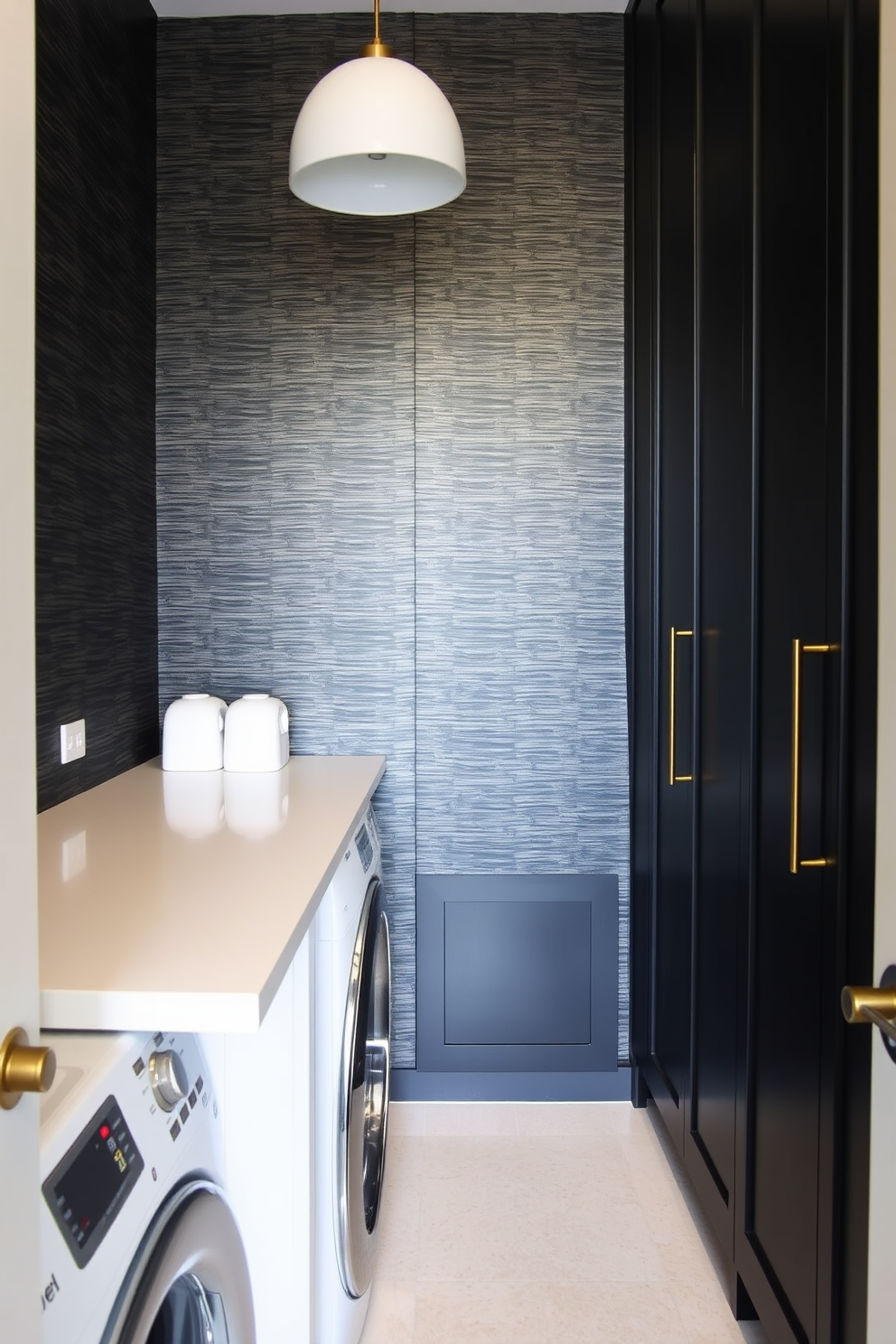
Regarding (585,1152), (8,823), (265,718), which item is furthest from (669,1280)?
(8,823)

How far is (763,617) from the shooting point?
5.16ft

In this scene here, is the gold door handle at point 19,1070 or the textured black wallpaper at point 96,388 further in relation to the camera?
the textured black wallpaper at point 96,388

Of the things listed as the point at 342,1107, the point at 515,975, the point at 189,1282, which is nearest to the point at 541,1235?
the point at 515,975

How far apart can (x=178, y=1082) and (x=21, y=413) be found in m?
0.69

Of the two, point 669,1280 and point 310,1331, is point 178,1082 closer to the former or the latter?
point 310,1331

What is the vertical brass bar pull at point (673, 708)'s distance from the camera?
2.12 meters

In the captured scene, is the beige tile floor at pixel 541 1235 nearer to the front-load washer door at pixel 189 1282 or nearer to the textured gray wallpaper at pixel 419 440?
the textured gray wallpaper at pixel 419 440

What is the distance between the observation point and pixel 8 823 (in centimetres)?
67

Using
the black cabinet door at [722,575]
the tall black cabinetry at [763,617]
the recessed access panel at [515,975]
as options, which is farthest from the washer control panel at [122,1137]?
the recessed access panel at [515,975]

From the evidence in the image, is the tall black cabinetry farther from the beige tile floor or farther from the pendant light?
the pendant light

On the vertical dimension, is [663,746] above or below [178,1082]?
above

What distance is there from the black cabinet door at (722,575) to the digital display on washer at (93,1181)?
1076 millimetres

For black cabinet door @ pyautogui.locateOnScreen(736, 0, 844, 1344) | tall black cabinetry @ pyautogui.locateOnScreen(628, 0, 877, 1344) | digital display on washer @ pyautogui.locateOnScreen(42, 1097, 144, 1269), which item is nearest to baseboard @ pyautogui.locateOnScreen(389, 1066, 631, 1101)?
tall black cabinetry @ pyautogui.locateOnScreen(628, 0, 877, 1344)

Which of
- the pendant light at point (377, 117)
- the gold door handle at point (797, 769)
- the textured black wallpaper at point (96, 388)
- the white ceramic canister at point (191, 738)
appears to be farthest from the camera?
the white ceramic canister at point (191, 738)
